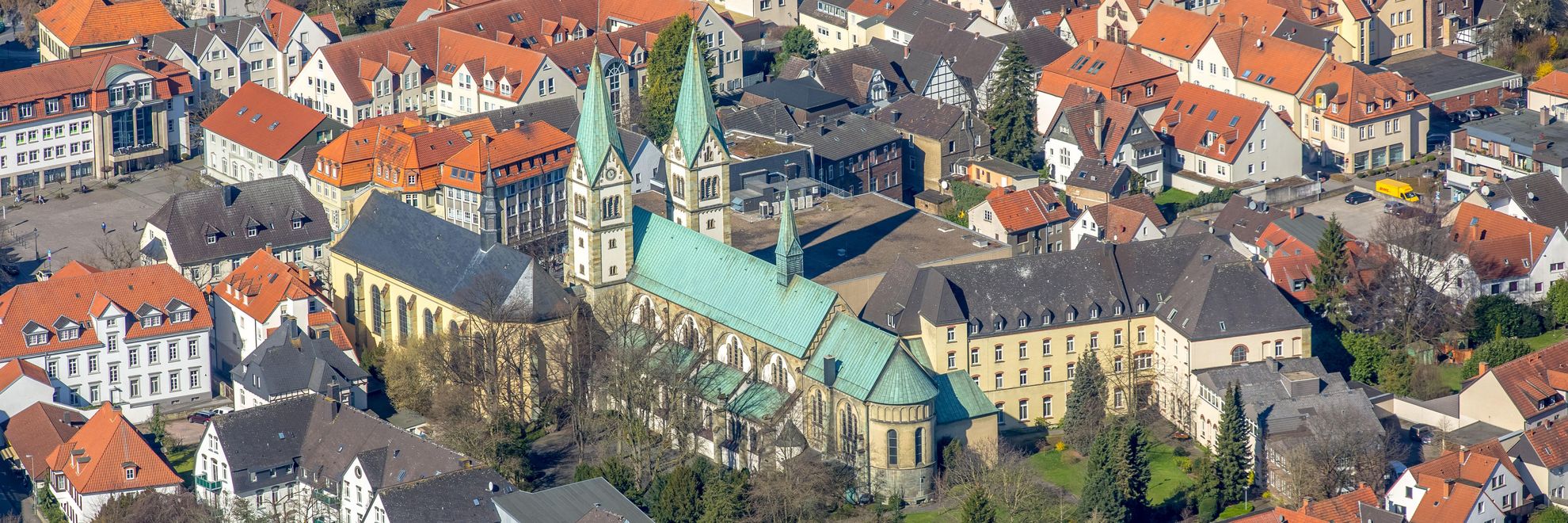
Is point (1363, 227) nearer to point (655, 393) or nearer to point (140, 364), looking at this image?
point (655, 393)

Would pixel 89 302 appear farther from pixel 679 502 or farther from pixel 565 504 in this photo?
pixel 679 502

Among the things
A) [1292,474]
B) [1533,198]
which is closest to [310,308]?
[1292,474]

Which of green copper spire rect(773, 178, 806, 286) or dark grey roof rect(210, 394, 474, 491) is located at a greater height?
green copper spire rect(773, 178, 806, 286)

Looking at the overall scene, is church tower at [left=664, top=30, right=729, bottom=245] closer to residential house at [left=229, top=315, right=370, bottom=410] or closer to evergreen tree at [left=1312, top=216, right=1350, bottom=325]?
residential house at [left=229, top=315, right=370, bottom=410]

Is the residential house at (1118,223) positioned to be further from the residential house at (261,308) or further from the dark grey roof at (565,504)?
the residential house at (261,308)

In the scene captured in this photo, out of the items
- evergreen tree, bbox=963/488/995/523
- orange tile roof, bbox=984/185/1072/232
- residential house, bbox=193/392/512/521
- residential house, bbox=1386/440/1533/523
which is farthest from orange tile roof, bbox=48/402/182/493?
residential house, bbox=1386/440/1533/523

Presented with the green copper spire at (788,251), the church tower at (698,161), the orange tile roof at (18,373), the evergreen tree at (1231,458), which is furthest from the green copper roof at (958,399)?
the orange tile roof at (18,373)
